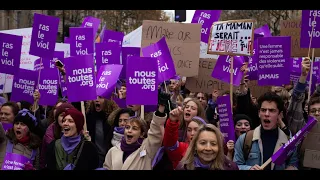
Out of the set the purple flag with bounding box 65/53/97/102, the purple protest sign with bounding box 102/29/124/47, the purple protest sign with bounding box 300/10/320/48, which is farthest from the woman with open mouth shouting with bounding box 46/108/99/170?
the purple protest sign with bounding box 102/29/124/47

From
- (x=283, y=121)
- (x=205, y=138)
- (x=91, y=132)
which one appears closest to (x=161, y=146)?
(x=205, y=138)

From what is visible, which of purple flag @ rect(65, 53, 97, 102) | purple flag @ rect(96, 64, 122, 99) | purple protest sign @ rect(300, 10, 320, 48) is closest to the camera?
purple flag @ rect(65, 53, 97, 102)

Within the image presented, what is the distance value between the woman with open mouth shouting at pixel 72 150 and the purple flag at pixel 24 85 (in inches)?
113

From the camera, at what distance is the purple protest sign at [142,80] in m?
5.18

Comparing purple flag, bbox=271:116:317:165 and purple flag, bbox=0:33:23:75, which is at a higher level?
purple flag, bbox=0:33:23:75

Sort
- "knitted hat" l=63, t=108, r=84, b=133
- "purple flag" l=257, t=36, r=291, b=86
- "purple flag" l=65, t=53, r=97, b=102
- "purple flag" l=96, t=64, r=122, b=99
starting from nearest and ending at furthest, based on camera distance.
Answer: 1. "knitted hat" l=63, t=108, r=84, b=133
2. "purple flag" l=65, t=53, r=97, b=102
3. "purple flag" l=257, t=36, r=291, b=86
4. "purple flag" l=96, t=64, r=122, b=99

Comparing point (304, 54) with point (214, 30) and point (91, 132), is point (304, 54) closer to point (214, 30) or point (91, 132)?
point (214, 30)

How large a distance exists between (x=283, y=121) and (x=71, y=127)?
2.01m

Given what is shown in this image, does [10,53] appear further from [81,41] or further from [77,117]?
[77,117]

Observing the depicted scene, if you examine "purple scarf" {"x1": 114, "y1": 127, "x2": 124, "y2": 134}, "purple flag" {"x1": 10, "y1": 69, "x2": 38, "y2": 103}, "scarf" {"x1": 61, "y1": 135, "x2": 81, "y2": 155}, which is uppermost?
"purple flag" {"x1": 10, "y1": 69, "x2": 38, "y2": 103}

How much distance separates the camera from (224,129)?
519 centimetres

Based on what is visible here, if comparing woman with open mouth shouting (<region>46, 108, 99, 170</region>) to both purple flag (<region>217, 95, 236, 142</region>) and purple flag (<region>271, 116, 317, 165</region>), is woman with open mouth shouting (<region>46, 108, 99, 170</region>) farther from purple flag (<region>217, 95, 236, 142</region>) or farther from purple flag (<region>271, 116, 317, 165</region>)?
purple flag (<region>271, 116, 317, 165</region>)

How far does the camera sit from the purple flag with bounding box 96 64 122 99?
6883 millimetres

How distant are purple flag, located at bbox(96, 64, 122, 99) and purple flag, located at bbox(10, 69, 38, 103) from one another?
1.08 meters
